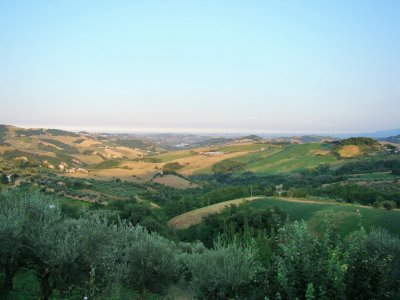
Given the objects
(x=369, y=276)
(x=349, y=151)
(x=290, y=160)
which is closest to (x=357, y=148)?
(x=349, y=151)

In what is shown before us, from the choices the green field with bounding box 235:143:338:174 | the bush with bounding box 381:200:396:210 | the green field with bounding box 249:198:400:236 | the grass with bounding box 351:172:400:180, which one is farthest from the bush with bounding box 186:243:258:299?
the green field with bounding box 235:143:338:174

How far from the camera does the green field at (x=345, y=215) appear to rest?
52844 mm

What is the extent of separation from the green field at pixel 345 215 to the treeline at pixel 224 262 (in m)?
33.3

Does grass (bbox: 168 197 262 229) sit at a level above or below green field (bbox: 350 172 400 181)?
below

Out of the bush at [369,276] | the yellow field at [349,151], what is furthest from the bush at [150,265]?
the yellow field at [349,151]

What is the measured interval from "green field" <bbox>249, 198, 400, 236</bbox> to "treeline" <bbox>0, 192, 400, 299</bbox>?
33.3m

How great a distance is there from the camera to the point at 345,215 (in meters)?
59.0

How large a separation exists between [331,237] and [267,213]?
52195mm

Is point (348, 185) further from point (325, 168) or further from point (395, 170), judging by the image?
point (325, 168)

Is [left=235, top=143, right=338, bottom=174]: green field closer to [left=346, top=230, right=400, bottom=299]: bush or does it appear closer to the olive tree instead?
the olive tree

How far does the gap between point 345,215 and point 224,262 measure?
49449mm

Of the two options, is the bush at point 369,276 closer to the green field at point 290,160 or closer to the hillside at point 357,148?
the green field at point 290,160

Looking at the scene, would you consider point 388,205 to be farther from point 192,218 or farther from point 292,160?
point 292,160

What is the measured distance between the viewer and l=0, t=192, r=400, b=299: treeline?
36.4 ft
